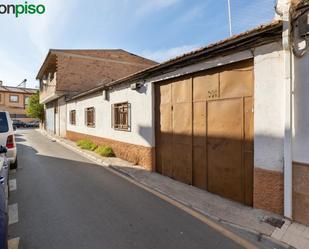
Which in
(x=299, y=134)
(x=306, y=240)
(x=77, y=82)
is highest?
(x=77, y=82)

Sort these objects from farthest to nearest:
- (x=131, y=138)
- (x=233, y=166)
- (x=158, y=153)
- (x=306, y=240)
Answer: (x=131, y=138)
(x=158, y=153)
(x=233, y=166)
(x=306, y=240)

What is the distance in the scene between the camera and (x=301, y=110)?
12.7 ft

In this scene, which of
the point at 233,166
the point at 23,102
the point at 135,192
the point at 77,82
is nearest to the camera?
the point at 233,166

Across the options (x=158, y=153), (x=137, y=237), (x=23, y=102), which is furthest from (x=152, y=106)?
(x=23, y=102)

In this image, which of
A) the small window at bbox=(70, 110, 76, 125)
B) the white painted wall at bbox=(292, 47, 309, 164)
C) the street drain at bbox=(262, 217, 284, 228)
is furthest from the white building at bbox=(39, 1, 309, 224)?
the small window at bbox=(70, 110, 76, 125)

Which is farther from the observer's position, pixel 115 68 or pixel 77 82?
pixel 115 68

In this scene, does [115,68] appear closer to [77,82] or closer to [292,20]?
[77,82]

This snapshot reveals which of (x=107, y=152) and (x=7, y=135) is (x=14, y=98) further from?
(x=7, y=135)

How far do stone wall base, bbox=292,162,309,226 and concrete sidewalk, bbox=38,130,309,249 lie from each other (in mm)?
150

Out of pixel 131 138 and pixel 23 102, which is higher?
pixel 23 102

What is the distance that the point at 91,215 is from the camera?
4.41 meters

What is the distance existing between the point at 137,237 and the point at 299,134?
3015 mm

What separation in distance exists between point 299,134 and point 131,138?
618 cm

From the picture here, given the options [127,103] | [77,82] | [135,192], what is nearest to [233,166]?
[135,192]
